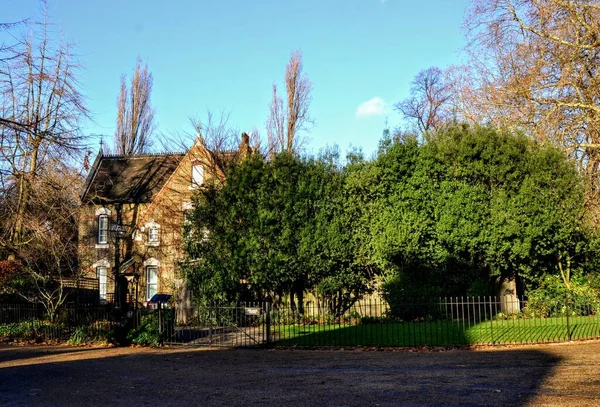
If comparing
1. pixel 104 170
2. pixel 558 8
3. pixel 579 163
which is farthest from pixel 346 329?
pixel 104 170

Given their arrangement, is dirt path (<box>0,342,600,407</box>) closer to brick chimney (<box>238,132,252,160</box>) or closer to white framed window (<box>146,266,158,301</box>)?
brick chimney (<box>238,132,252,160</box>)

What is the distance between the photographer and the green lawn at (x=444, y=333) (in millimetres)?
14930

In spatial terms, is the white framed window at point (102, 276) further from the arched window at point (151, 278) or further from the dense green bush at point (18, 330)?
the dense green bush at point (18, 330)

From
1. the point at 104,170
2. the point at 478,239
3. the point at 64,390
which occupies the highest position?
the point at 104,170

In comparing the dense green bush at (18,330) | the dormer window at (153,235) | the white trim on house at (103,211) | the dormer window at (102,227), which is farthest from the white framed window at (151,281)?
the dense green bush at (18,330)

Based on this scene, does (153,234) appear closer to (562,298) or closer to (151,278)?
(151,278)

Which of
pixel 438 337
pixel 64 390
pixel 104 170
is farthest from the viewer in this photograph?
pixel 104 170

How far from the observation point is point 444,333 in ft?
52.9

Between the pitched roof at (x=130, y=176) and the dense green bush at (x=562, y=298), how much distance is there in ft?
67.7

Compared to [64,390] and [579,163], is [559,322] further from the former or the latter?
[64,390]

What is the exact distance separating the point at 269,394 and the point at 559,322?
40.2ft

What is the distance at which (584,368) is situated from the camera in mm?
9930

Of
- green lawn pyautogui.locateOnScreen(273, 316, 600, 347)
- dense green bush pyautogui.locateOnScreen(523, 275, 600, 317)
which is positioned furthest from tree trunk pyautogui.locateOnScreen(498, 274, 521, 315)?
green lawn pyautogui.locateOnScreen(273, 316, 600, 347)

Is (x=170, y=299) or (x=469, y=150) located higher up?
(x=469, y=150)
